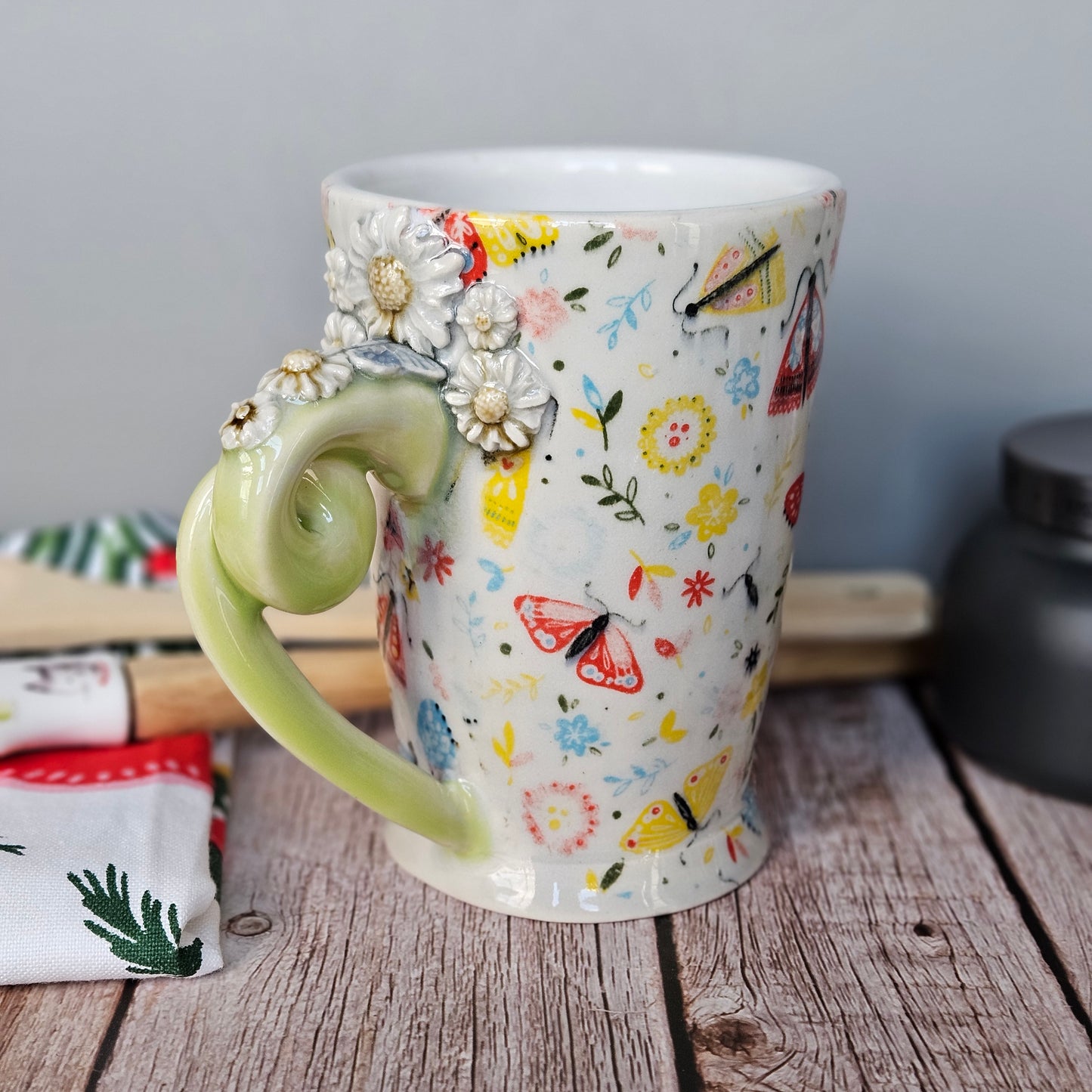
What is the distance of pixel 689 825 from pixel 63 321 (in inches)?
15.6

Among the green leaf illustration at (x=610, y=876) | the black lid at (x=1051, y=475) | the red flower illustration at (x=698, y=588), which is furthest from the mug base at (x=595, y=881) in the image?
the black lid at (x=1051, y=475)

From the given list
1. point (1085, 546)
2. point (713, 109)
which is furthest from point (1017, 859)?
point (713, 109)

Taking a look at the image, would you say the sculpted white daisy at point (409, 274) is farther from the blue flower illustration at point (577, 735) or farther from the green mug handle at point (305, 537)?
the blue flower illustration at point (577, 735)

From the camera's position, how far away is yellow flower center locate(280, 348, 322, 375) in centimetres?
39

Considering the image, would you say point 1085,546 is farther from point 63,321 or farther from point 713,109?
point 63,321

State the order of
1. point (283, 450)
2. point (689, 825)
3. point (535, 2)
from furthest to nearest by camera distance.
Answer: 1. point (535, 2)
2. point (689, 825)
3. point (283, 450)

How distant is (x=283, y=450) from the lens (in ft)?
1.24

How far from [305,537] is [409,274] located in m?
0.09

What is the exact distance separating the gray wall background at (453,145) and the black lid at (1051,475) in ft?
0.28

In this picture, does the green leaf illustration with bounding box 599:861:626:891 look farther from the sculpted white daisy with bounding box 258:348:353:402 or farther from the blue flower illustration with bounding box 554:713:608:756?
the sculpted white daisy with bounding box 258:348:353:402

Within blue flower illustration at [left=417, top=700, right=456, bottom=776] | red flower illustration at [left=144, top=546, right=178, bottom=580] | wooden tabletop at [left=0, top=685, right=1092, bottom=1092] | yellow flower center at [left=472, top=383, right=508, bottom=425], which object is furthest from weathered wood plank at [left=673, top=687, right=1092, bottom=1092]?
red flower illustration at [left=144, top=546, right=178, bottom=580]

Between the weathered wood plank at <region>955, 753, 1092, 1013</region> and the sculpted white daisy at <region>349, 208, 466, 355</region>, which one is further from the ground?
the sculpted white daisy at <region>349, 208, 466, 355</region>

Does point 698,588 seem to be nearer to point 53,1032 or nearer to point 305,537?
point 305,537

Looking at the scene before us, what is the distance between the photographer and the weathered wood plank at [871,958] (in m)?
0.40
